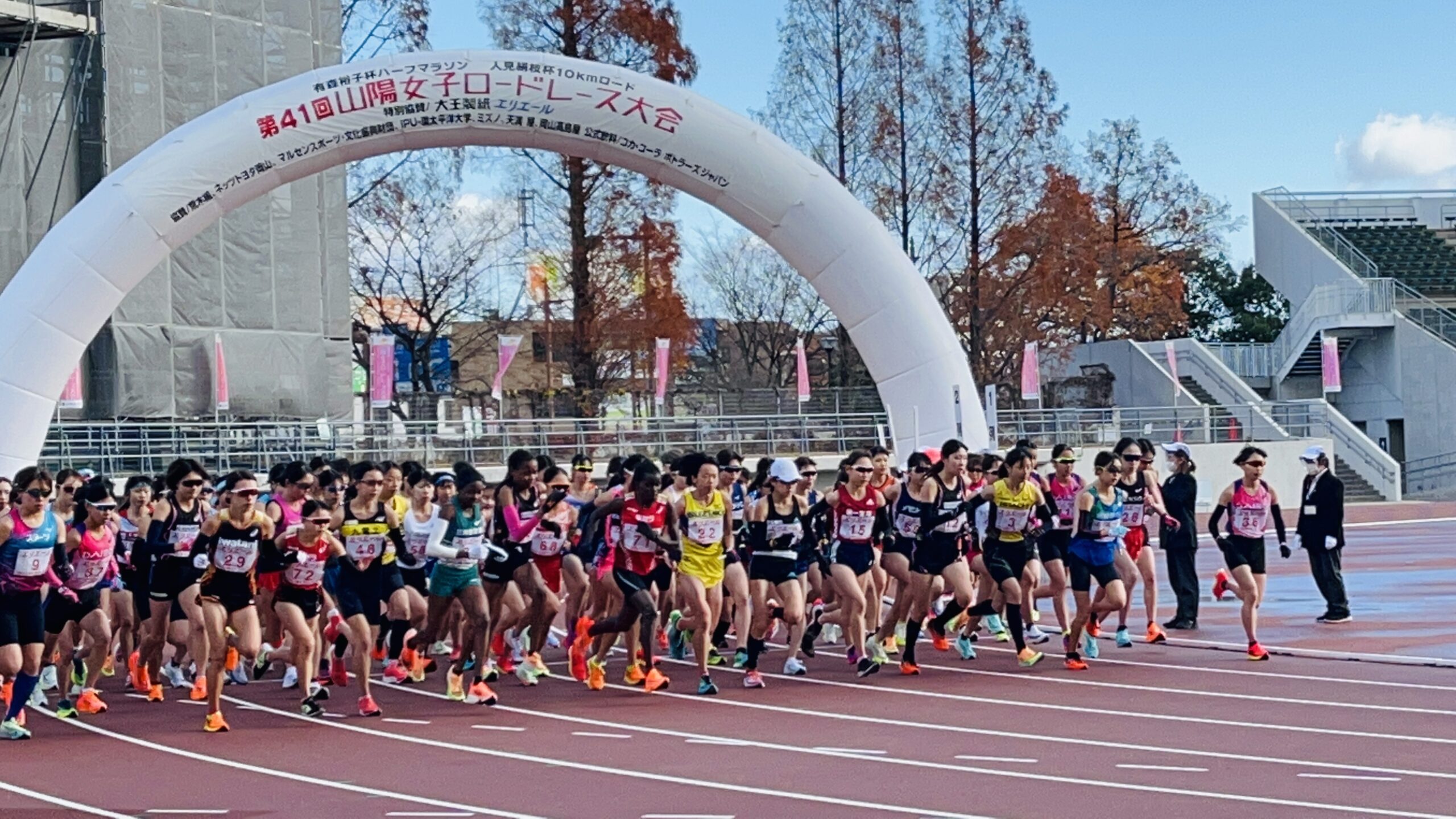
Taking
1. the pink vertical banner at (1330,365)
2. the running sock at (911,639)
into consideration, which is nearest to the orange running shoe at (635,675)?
the running sock at (911,639)

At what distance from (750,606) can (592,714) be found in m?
2.67

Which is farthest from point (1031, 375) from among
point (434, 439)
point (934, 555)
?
point (934, 555)

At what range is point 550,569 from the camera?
16000mm

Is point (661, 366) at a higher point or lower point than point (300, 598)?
higher

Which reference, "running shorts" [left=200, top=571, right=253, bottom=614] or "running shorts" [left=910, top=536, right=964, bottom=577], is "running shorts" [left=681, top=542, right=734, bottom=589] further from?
"running shorts" [left=200, top=571, right=253, bottom=614]

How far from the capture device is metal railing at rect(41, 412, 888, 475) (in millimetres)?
31281

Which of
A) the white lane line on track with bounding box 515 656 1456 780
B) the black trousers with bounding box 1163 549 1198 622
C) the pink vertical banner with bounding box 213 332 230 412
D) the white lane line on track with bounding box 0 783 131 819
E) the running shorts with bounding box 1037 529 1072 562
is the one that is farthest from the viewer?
the pink vertical banner with bounding box 213 332 230 412

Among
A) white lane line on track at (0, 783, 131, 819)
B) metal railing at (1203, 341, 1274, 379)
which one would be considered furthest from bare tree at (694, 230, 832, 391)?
A: white lane line on track at (0, 783, 131, 819)

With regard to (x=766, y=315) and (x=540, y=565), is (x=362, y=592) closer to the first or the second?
(x=540, y=565)

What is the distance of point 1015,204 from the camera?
44656mm

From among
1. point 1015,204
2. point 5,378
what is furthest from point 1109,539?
point 1015,204

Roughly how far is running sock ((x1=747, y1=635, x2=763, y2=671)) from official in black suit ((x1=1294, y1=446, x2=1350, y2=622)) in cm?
606

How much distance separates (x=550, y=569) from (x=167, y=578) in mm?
3095

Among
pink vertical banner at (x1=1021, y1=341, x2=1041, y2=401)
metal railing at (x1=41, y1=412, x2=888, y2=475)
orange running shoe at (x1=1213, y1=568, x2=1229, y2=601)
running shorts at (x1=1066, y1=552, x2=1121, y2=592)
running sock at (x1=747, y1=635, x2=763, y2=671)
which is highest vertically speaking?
pink vertical banner at (x1=1021, y1=341, x2=1041, y2=401)
